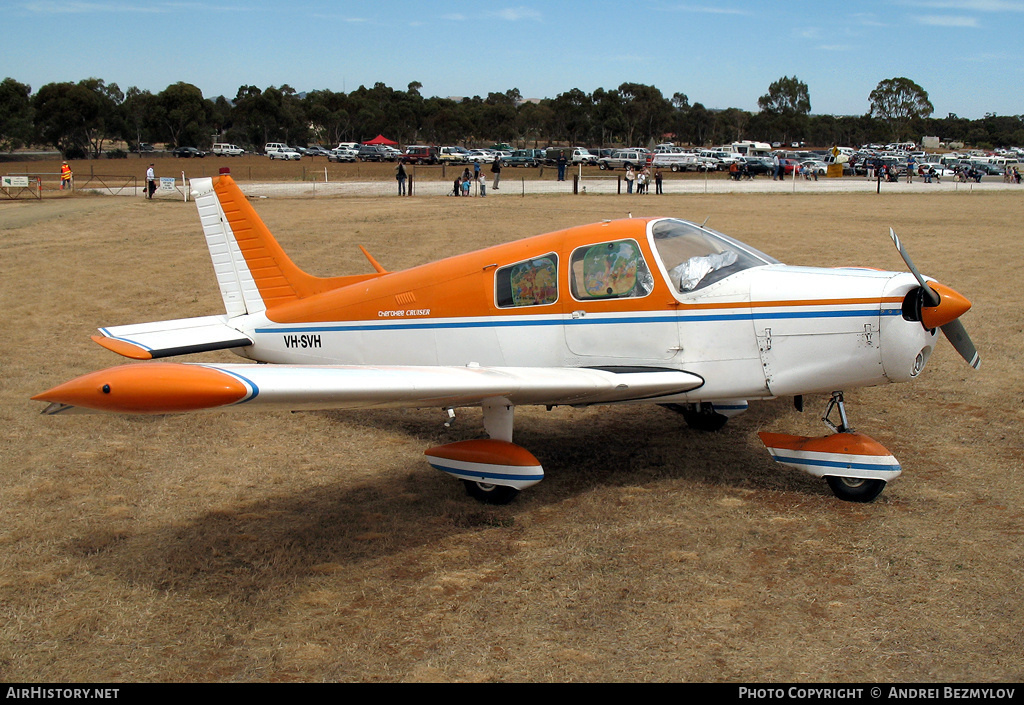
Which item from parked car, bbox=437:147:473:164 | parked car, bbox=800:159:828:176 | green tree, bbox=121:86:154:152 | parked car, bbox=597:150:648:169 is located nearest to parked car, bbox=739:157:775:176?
parked car, bbox=800:159:828:176

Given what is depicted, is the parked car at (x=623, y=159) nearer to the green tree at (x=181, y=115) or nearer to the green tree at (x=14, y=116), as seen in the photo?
the green tree at (x=181, y=115)

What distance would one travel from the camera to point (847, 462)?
6352 millimetres

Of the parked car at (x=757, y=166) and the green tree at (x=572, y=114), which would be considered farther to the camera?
the green tree at (x=572, y=114)

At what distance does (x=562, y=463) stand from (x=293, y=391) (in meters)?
3.42

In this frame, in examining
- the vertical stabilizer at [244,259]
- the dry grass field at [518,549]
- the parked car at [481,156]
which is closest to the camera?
the dry grass field at [518,549]

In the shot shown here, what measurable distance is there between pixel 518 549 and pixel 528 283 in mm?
2413

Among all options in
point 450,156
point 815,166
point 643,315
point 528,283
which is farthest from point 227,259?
point 450,156

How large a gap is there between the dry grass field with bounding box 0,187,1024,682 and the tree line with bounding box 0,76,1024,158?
336ft

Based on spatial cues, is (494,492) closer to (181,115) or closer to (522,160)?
(522,160)

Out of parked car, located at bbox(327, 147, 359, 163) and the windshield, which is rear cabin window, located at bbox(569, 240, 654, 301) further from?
parked car, located at bbox(327, 147, 359, 163)

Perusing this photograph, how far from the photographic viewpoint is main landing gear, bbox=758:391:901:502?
627 cm

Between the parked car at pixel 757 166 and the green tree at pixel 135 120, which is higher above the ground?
the green tree at pixel 135 120

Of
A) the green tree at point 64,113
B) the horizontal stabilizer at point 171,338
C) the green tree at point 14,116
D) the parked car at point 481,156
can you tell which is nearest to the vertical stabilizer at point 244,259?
the horizontal stabilizer at point 171,338

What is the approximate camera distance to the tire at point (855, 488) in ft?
20.8
